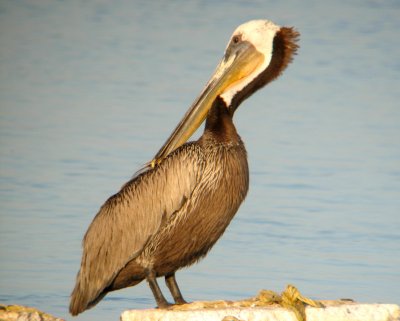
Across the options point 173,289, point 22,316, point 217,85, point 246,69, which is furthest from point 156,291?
point 246,69

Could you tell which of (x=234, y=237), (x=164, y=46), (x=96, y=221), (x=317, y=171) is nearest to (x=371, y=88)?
(x=164, y=46)

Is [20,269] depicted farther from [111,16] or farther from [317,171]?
[111,16]

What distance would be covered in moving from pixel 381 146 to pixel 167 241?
7.40 metres

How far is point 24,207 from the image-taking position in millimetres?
11281

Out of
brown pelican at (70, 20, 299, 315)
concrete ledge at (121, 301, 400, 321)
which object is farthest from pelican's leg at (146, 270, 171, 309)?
concrete ledge at (121, 301, 400, 321)

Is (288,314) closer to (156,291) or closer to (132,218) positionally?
(156,291)

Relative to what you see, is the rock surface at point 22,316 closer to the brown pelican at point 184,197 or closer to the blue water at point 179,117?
the brown pelican at point 184,197

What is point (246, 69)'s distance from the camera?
330 inches

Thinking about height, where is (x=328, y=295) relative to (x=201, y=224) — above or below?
below

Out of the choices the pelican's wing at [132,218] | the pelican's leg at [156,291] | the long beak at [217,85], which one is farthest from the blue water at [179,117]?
the long beak at [217,85]

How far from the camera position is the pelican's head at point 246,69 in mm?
8250

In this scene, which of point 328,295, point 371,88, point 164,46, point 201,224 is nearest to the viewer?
point 201,224

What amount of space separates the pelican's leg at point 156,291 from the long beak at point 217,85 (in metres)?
0.81

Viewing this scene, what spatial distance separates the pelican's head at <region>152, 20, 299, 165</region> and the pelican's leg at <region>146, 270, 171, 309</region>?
0.86 metres
